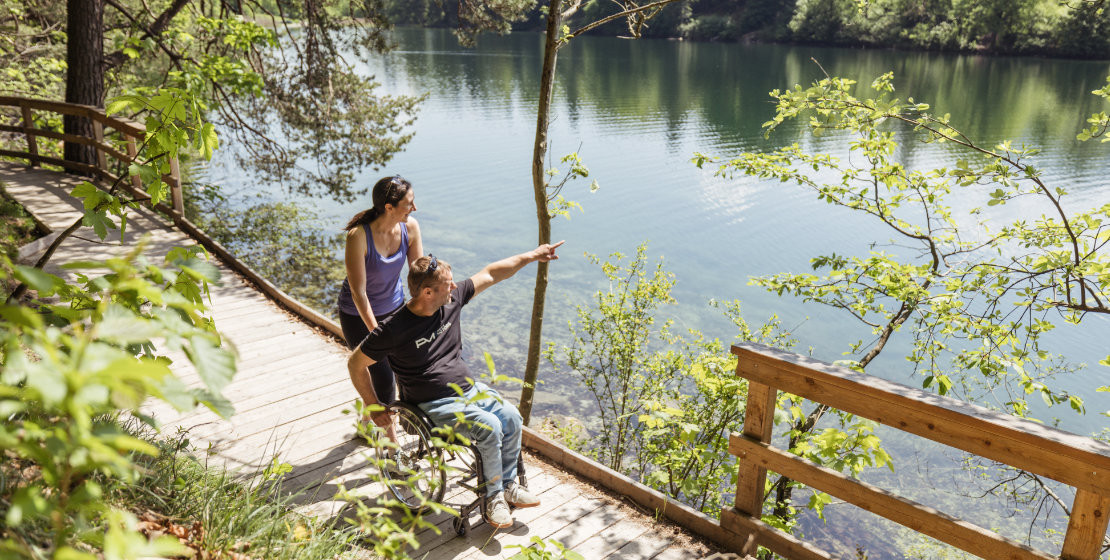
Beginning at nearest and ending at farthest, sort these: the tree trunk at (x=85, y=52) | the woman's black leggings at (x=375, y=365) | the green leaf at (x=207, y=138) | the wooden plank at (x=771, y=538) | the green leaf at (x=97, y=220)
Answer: the green leaf at (x=97, y=220), the green leaf at (x=207, y=138), the wooden plank at (x=771, y=538), the woman's black leggings at (x=375, y=365), the tree trunk at (x=85, y=52)

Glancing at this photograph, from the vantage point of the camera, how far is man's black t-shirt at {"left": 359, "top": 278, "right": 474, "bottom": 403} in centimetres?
321

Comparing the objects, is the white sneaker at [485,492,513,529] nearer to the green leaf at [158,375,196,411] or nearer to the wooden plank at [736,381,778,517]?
the wooden plank at [736,381,778,517]

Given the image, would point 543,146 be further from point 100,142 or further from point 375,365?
point 100,142

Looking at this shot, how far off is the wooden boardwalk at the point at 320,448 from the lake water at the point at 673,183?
13.1 ft

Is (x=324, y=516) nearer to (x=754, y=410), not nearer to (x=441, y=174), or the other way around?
(x=754, y=410)

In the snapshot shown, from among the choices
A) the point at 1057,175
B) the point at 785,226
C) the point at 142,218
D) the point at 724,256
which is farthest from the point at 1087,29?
the point at 142,218

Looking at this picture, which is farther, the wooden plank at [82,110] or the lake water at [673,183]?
the lake water at [673,183]

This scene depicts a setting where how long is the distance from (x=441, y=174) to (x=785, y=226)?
889cm

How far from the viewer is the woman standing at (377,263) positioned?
3.56 meters

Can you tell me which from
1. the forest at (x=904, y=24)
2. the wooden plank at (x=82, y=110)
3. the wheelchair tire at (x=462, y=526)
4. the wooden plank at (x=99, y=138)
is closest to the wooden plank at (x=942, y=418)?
the wheelchair tire at (x=462, y=526)

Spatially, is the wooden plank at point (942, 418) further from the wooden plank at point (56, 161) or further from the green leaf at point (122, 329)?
the wooden plank at point (56, 161)

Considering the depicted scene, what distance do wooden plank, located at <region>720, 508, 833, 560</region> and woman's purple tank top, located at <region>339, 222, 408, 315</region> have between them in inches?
79.3

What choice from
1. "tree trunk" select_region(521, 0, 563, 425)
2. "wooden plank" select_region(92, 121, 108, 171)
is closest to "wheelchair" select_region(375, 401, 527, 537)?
"tree trunk" select_region(521, 0, 563, 425)

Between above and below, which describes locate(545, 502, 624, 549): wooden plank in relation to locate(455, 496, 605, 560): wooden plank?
below
